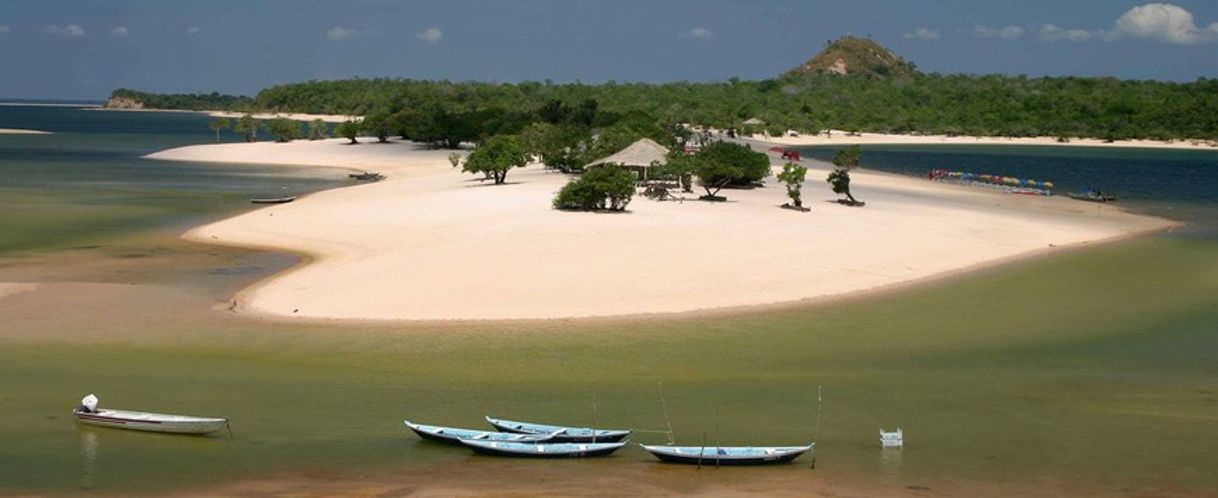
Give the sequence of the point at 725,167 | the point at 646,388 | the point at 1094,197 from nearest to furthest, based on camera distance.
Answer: the point at 646,388, the point at 725,167, the point at 1094,197

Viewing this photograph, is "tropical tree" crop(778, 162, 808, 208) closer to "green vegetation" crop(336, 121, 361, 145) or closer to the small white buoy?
the small white buoy

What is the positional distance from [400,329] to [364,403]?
5.41m

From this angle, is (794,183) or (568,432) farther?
(794,183)

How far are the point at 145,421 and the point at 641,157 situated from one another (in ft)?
111

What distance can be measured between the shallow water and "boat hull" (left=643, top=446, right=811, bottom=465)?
188 millimetres

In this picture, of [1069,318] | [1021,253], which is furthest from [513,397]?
[1021,253]

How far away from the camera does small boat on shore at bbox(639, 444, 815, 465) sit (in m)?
18.4

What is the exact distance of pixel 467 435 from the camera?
750 inches

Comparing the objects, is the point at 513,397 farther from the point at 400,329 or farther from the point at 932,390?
the point at 932,390

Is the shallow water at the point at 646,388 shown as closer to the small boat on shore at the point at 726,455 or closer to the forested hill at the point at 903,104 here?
the small boat on shore at the point at 726,455

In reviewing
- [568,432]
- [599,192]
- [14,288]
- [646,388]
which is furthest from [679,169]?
[568,432]

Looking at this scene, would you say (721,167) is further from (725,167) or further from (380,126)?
(380,126)

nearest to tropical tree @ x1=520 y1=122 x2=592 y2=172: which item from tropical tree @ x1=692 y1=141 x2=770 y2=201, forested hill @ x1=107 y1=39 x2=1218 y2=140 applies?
tropical tree @ x1=692 y1=141 x2=770 y2=201

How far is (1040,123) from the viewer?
14450 cm
